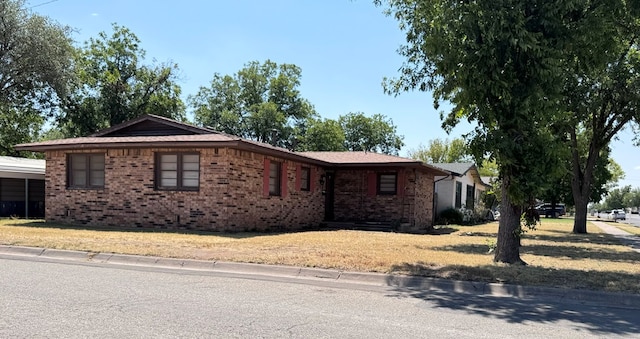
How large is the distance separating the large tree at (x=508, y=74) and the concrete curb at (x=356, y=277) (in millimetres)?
2530

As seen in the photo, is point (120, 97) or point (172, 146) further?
point (120, 97)

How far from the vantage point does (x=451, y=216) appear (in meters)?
29.5

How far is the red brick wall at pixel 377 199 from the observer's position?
2184 centimetres

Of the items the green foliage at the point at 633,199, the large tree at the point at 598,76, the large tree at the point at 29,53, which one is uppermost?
the large tree at the point at 29,53

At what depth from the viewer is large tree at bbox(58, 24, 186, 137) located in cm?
3578

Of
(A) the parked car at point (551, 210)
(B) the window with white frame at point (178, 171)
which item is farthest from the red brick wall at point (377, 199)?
(A) the parked car at point (551, 210)

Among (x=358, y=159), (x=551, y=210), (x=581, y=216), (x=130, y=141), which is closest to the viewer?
(x=130, y=141)

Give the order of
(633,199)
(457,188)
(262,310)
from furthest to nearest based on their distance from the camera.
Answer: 1. (633,199)
2. (457,188)
3. (262,310)

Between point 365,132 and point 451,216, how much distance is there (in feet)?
101

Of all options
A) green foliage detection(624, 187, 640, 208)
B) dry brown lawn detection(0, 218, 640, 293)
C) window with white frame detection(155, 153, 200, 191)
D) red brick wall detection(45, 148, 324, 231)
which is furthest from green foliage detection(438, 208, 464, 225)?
green foliage detection(624, 187, 640, 208)

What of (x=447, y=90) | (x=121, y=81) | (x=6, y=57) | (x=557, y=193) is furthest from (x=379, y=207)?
(x=557, y=193)

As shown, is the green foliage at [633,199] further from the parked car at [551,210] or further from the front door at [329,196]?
the front door at [329,196]

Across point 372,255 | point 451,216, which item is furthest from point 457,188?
point 372,255

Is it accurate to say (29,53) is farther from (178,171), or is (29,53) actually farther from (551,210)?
(551,210)
